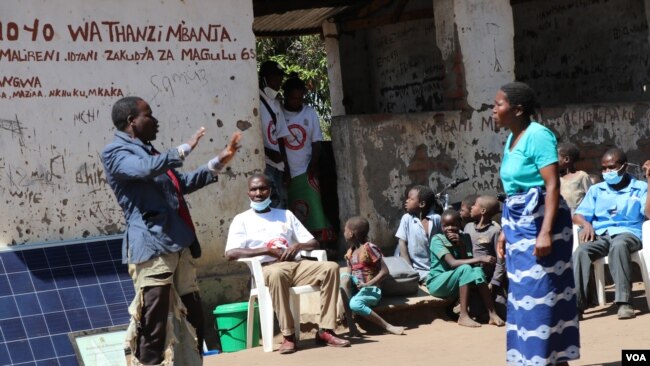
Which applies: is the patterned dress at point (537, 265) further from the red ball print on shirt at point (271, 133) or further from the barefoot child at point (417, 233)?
the red ball print on shirt at point (271, 133)

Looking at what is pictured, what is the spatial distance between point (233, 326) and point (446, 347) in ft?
5.21

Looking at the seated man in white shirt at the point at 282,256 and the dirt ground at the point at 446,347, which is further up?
the seated man in white shirt at the point at 282,256

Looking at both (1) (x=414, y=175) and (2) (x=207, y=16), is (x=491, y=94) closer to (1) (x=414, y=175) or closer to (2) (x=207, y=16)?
(1) (x=414, y=175)

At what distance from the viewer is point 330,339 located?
743 cm

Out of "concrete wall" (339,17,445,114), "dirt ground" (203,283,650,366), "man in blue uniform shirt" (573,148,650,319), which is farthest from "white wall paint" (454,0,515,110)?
"dirt ground" (203,283,650,366)

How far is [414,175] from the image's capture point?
9.30 m

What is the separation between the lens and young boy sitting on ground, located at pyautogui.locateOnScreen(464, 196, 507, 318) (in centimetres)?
817

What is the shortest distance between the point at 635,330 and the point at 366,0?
5.71m

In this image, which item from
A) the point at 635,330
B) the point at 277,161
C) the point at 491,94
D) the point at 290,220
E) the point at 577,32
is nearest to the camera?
the point at 635,330

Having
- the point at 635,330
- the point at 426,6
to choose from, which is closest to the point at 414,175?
the point at 635,330

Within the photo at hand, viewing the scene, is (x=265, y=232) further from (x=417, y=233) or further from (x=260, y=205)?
(x=417, y=233)

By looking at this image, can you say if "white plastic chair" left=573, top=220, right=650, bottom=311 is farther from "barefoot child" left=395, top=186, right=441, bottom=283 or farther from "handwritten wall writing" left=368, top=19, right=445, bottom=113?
"handwritten wall writing" left=368, top=19, right=445, bottom=113

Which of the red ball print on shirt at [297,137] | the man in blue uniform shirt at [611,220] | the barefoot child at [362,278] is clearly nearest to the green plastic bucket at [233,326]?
the barefoot child at [362,278]

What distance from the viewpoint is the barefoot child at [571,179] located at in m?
8.71
